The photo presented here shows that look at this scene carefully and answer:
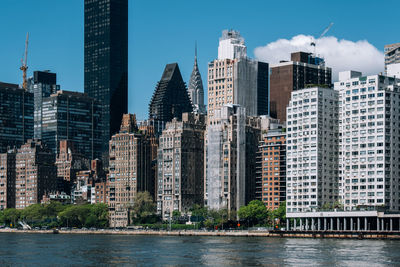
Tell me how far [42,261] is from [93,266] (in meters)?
18.1

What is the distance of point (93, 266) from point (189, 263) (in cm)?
1979

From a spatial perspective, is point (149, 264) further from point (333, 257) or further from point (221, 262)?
point (333, 257)

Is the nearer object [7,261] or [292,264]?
[292,264]

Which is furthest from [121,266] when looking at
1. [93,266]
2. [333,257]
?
[333,257]

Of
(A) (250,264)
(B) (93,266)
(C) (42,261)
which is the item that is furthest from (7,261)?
(A) (250,264)

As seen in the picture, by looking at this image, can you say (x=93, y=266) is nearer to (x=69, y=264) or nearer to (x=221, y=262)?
(x=69, y=264)

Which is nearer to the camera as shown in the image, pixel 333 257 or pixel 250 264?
pixel 250 264

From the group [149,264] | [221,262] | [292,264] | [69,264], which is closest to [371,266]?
[292,264]

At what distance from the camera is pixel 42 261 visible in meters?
192

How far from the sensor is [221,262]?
187m

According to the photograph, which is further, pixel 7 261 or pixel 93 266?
pixel 7 261

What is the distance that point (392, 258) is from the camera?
19012cm

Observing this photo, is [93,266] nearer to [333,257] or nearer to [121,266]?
[121,266]

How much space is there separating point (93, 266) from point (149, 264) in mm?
11598
